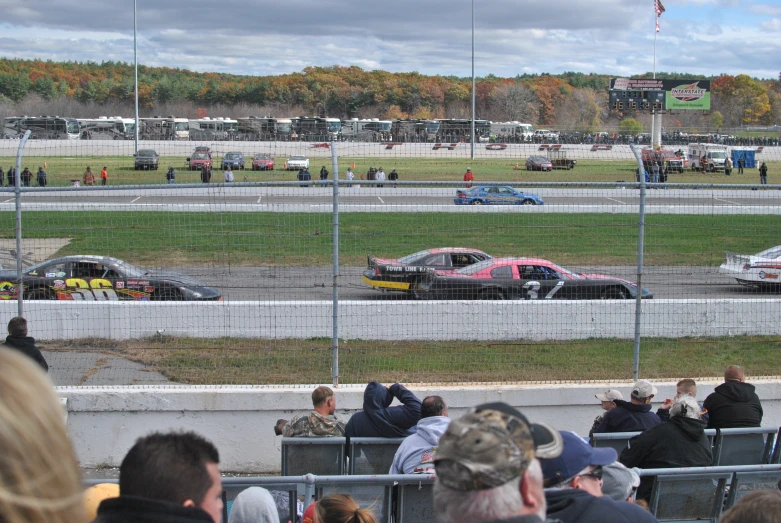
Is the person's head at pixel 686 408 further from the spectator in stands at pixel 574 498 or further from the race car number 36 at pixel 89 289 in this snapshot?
the race car number 36 at pixel 89 289

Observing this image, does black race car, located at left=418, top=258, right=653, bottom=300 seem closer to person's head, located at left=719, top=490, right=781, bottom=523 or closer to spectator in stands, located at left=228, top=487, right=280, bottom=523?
spectator in stands, located at left=228, top=487, right=280, bottom=523

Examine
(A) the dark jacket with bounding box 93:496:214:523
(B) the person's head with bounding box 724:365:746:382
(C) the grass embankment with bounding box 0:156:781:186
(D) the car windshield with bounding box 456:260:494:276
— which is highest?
(C) the grass embankment with bounding box 0:156:781:186

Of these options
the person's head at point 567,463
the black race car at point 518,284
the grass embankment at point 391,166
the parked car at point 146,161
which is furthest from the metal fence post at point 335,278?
the person's head at point 567,463

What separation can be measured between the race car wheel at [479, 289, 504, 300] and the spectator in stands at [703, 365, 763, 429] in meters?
4.34

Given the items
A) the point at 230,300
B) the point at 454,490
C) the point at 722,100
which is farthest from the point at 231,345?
the point at 722,100

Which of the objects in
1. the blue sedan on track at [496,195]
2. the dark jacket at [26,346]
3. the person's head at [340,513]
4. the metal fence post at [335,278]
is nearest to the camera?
the person's head at [340,513]

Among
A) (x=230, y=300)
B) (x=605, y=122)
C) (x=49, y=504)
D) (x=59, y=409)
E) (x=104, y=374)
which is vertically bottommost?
(x=104, y=374)

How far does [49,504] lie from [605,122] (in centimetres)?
11738

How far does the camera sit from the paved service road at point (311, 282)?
10.9 m

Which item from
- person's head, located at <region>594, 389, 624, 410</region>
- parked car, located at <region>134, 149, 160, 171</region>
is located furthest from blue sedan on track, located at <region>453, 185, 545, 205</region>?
person's head, located at <region>594, 389, 624, 410</region>

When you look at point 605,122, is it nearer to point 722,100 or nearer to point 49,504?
point 722,100

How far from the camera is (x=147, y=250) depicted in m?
11.7

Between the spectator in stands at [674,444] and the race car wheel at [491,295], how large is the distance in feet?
17.8

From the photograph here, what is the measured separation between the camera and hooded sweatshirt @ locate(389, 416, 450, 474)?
5473 mm
